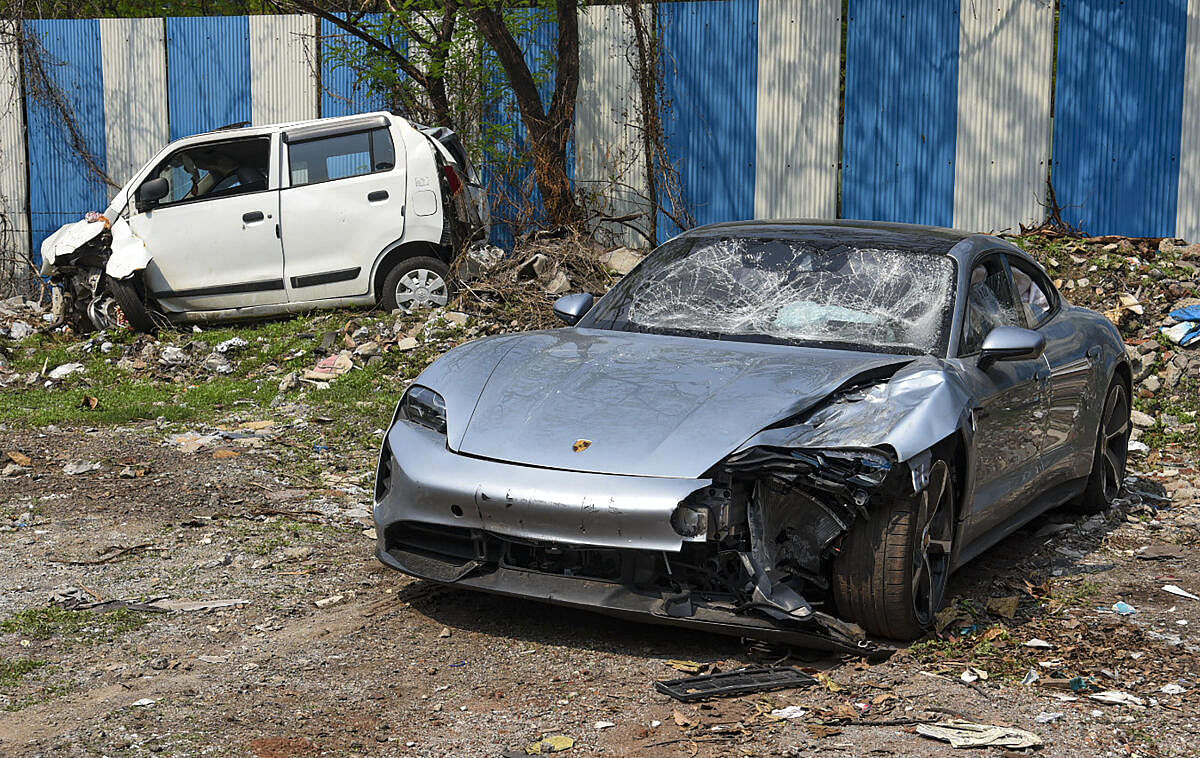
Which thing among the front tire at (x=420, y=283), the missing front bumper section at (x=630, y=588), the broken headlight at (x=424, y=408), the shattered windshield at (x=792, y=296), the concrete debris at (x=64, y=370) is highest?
the shattered windshield at (x=792, y=296)

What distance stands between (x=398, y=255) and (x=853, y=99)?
528cm

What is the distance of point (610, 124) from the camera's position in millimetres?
14617

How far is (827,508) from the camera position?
175 inches

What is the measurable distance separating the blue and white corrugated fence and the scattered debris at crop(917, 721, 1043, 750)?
35.0ft

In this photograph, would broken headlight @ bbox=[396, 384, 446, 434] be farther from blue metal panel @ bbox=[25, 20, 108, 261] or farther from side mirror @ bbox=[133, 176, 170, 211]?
blue metal panel @ bbox=[25, 20, 108, 261]

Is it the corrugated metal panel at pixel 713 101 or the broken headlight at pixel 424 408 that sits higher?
the corrugated metal panel at pixel 713 101

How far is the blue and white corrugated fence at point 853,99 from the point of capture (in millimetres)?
13422

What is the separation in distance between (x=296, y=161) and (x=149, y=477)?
5552 millimetres

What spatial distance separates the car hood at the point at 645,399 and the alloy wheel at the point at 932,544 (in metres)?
0.48

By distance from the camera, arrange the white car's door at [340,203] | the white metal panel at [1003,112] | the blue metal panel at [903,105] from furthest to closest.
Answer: the blue metal panel at [903,105], the white metal panel at [1003,112], the white car's door at [340,203]

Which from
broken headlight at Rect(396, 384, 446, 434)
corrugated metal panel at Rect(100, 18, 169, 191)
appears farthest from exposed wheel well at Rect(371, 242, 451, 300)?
broken headlight at Rect(396, 384, 446, 434)

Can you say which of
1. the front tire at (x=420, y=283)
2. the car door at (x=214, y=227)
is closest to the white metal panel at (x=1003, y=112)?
the front tire at (x=420, y=283)

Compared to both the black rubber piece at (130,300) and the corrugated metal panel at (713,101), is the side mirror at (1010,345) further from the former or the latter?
the corrugated metal panel at (713,101)

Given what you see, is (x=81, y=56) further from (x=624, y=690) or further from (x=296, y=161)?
(x=624, y=690)
